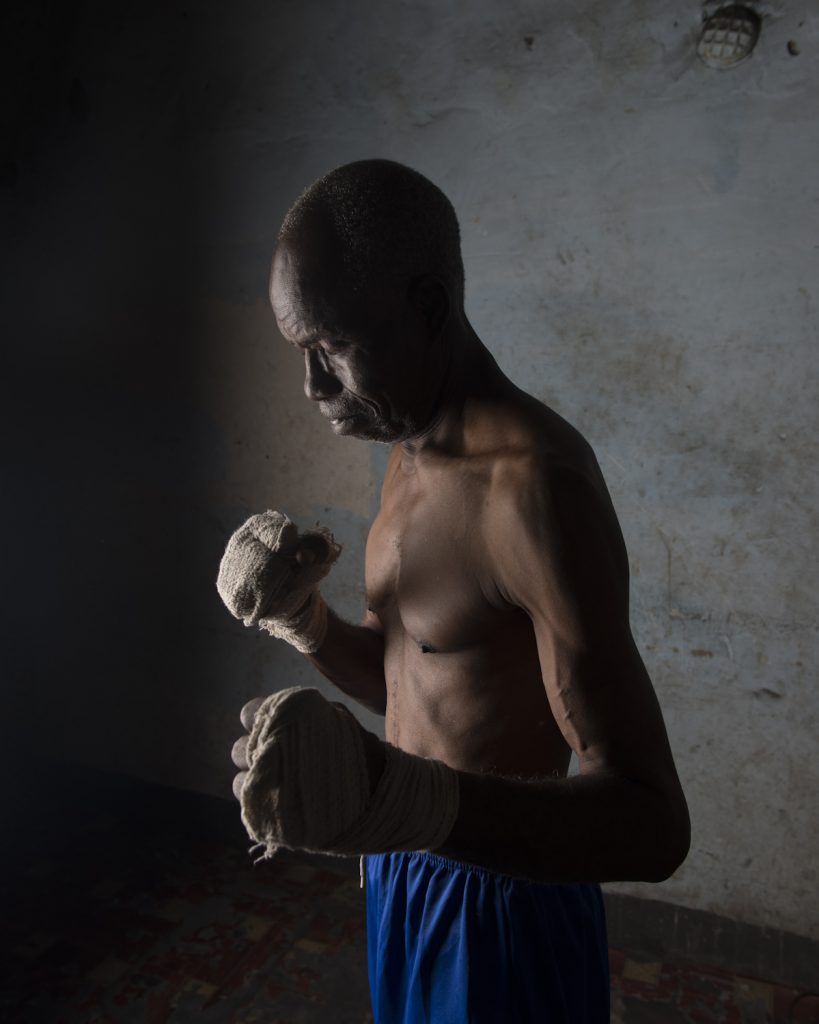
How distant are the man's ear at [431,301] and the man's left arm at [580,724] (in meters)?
0.25

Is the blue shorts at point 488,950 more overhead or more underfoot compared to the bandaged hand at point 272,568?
more underfoot

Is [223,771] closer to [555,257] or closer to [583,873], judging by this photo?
[555,257]

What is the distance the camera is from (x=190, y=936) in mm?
2385

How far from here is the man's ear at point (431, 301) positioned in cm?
104

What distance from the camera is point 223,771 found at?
292 cm

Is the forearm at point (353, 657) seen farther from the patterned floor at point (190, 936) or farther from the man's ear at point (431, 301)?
the patterned floor at point (190, 936)

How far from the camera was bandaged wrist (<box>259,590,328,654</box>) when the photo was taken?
1329mm

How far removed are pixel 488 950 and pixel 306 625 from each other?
1.80 feet

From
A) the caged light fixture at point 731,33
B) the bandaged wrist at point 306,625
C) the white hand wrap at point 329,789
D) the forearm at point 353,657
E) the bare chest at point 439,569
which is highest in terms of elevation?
the caged light fixture at point 731,33

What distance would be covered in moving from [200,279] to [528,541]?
7.09ft

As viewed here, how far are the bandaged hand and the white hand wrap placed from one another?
496 millimetres

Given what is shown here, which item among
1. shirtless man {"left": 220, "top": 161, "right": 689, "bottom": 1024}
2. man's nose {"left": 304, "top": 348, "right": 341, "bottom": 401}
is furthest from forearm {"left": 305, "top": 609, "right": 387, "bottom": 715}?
man's nose {"left": 304, "top": 348, "right": 341, "bottom": 401}

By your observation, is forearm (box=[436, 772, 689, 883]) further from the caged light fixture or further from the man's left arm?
the caged light fixture

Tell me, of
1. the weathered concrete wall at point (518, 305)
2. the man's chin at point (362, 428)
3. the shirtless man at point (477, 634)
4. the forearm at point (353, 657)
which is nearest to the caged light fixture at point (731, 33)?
the weathered concrete wall at point (518, 305)
